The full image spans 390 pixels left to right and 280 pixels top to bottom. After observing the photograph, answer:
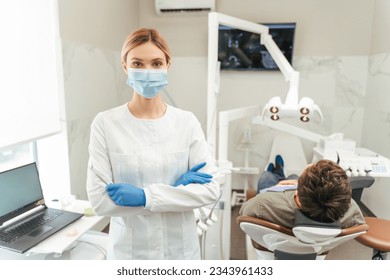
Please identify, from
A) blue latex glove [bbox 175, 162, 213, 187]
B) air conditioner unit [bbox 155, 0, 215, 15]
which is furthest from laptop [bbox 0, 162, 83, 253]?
air conditioner unit [bbox 155, 0, 215, 15]

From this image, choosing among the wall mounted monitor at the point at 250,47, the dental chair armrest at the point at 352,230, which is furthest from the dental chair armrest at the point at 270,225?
the wall mounted monitor at the point at 250,47

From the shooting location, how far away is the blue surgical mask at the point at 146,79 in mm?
769

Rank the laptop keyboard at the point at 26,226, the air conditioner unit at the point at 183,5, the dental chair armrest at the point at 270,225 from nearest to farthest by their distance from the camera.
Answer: the dental chair armrest at the point at 270,225, the laptop keyboard at the point at 26,226, the air conditioner unit at the point at 183,5

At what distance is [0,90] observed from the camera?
117cm

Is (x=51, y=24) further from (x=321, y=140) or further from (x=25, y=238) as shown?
(x=321, y=140)

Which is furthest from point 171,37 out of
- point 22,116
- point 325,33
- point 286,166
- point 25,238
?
point 25,238

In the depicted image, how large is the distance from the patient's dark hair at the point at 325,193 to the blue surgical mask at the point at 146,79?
62 centimetres

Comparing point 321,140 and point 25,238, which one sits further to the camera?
point 321,140

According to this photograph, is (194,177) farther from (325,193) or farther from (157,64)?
(325,193)

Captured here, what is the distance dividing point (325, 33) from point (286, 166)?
140 centimetres

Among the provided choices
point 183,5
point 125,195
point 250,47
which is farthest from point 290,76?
point 183,5

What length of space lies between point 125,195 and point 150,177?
113 millimetres

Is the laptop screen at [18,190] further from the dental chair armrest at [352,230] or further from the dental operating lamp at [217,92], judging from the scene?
the dental chair armrest at [352,230]

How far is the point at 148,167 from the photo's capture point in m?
0.83
